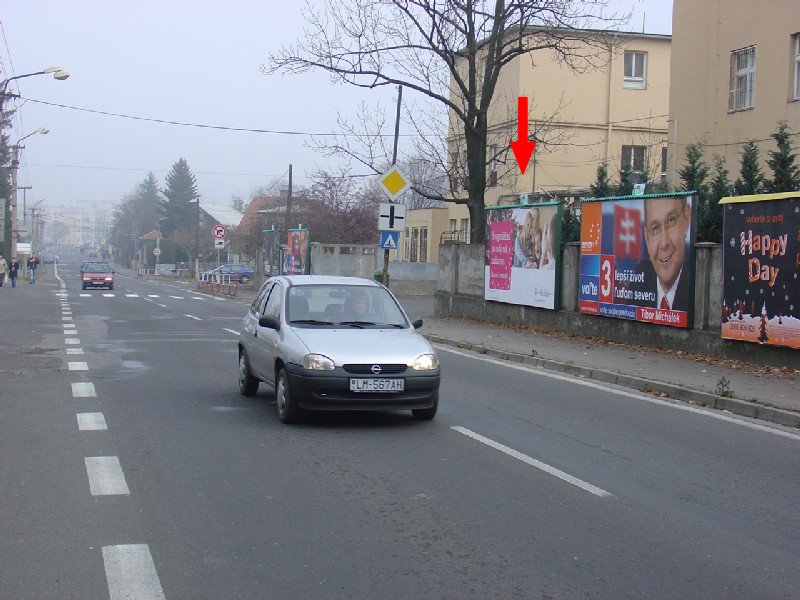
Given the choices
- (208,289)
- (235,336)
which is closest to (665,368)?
(235,336)

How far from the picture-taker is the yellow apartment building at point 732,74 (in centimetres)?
2703

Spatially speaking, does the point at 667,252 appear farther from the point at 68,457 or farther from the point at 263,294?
the point at 68,457

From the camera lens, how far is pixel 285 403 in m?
9.88

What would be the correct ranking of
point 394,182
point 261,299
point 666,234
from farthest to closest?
point 394,182 < point 666,234 < point 261,299

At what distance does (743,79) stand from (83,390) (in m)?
23.1

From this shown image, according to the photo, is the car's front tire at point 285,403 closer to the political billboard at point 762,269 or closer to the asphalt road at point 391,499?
the asphalt road at point 391,499

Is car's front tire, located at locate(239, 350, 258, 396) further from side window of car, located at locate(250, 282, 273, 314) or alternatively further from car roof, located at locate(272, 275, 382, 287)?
car roof, located at locate(272, 275, 382, 287)

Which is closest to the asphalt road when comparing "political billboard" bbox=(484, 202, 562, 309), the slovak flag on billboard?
the slovak flag on billboard

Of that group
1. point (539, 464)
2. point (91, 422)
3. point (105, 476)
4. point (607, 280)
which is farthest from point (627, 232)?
point (105, 476)

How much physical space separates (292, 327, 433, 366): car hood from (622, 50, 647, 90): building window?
3752cm

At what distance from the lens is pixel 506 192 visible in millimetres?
44375

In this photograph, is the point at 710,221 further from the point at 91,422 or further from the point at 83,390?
the point at 91,422

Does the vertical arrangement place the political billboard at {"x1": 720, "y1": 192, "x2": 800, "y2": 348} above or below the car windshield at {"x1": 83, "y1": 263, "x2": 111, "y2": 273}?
above

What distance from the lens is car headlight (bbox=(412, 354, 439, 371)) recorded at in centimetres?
969
